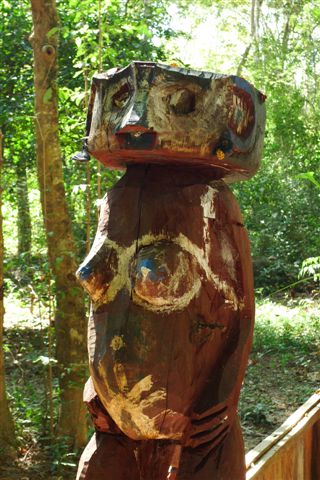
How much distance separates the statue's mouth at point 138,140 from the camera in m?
1.48

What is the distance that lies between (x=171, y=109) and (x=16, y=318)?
5746mm

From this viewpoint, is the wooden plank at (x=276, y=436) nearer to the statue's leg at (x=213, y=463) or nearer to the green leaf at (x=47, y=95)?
the statue's leg at (x=213, y=463)

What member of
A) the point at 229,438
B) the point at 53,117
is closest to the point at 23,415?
the point at 53,117

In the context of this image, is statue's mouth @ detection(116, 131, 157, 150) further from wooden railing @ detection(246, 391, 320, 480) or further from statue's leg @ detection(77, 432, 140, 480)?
wooden railing @ detection(246, 391, 320, 480)

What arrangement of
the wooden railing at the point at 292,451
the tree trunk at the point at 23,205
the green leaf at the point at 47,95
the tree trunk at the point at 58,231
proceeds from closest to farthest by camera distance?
the wooden railing at the point at 292,451 < the green leaf at the point at 47,95 < the tree trunk at the point at 58,231 < the tree trunk at the point at 23,205

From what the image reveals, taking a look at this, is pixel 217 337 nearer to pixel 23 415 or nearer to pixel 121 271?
pixel 121 271

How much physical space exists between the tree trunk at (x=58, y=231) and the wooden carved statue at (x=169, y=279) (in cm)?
188

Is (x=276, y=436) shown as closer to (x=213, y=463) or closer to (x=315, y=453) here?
(x=315, y=453)

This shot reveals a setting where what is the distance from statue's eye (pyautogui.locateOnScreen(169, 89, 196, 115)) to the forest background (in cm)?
64

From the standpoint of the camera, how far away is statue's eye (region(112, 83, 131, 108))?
1555mm

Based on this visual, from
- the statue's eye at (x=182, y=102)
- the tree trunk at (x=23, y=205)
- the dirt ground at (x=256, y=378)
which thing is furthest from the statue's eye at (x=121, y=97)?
the tree trunk at (x=23, y=205)

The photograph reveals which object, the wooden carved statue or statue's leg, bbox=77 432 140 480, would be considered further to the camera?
statue's leg, bbox=77 432 140 480

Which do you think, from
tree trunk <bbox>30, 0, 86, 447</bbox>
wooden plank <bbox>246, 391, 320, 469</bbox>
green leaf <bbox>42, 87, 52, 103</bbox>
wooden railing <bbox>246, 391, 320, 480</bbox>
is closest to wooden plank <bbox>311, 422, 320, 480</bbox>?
wooden railing <bbox>246, 391, 320, 480</bbox>

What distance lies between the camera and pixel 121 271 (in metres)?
1.57
